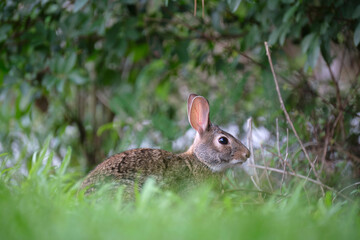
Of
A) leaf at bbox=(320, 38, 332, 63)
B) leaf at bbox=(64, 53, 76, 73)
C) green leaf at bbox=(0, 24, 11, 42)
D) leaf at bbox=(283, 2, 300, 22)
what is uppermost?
leaf at bbox=(283, 2, 300, 22)

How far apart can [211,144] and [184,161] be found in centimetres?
38

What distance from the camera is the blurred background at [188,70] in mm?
4566

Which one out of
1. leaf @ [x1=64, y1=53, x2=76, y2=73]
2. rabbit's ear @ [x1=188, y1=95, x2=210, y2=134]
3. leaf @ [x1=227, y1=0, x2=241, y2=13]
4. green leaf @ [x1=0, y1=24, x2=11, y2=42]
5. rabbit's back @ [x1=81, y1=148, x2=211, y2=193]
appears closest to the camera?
rabbit's back @ [x1=81, y1=148, x2=211, y2=193]

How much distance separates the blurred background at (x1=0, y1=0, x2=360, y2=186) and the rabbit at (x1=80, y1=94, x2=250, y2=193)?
1.44ft

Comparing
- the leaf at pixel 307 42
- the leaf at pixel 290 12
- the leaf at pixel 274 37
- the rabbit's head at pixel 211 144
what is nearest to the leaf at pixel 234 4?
the leaf at pixel 290 12

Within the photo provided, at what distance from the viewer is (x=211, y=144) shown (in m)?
4.48

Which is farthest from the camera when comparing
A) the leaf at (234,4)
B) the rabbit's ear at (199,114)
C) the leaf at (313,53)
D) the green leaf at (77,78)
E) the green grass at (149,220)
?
the green leaf at (77,78)

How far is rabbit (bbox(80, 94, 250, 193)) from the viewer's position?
359cm

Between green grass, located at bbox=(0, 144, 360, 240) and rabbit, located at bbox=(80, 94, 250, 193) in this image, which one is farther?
rabbit, located at bbox=(80, 94, 250, 193)

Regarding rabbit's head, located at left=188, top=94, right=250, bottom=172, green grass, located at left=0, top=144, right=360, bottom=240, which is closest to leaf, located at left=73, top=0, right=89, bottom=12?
rabbit's head, located at left=188, top=94, right=250, bottom=172

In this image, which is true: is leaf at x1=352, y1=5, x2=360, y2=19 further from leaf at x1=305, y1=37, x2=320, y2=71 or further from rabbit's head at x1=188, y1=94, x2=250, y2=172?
rabbit's head at x1=188, y1=94, x2=250, y2=172

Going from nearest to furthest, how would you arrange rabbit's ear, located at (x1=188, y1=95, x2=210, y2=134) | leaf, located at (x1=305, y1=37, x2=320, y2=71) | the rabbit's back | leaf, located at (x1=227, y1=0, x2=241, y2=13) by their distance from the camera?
the rabbit's back
leaf, located at (x1=227, y1=0, x2=241, y2=13)
leaf, located at (x1=305, y1=37, x2=320, y2=71)
rabbit's ear, located at (x1=188, y1=95, x2=210, y2=134)

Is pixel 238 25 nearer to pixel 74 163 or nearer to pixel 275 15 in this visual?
pixel 275 15

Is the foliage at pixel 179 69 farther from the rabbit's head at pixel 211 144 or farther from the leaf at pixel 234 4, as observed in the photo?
the rabbit's head at pixel 211 144
